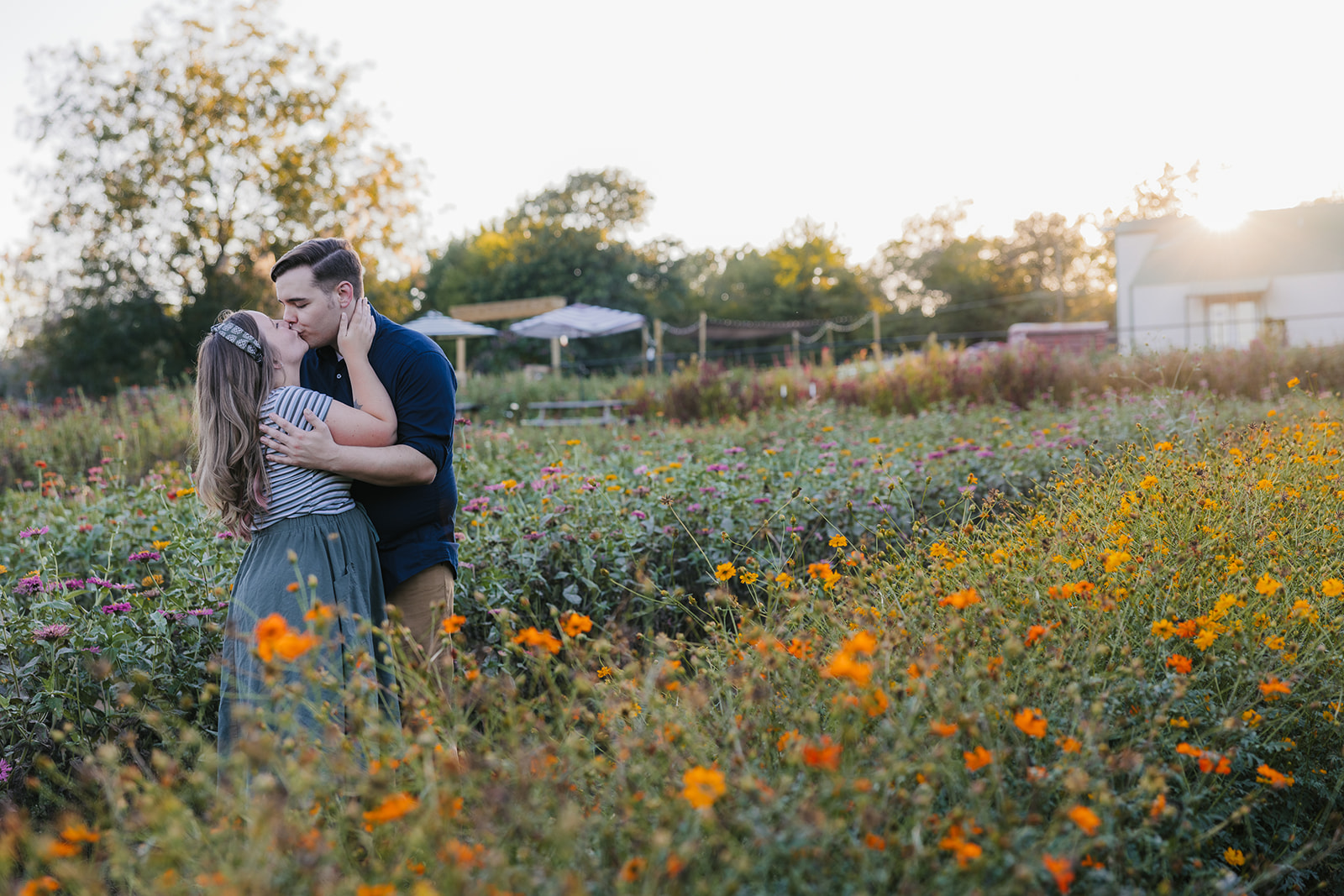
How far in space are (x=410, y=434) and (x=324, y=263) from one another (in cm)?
48

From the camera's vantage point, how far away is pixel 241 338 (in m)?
2.19

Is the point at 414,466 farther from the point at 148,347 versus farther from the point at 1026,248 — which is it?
the point at 1026,248

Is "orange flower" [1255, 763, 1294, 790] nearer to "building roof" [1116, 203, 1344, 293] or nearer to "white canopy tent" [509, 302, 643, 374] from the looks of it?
"white canopy tent" [509, 302, 643, 374]

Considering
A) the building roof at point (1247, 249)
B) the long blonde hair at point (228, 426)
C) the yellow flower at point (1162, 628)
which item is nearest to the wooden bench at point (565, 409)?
the long blonde hair at point (228, 426)

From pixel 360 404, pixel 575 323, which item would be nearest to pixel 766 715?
pixel 360 404

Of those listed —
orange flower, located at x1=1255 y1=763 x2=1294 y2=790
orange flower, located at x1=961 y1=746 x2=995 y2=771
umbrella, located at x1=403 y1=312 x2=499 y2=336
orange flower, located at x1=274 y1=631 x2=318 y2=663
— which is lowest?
orange flower, located at x1=1255 y1=763 x2=1294 y2=790

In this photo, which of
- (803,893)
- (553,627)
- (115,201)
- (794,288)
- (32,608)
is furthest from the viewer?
(794,288)

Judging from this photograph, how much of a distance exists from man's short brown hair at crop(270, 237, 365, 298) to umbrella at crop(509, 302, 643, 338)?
17.3m

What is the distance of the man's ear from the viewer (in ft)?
7.40

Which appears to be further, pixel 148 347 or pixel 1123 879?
pixel 148 347

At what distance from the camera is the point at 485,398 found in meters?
14.6

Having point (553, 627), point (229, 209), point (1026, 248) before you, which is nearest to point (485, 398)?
point (229, 209)

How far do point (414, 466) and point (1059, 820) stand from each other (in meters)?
1.58

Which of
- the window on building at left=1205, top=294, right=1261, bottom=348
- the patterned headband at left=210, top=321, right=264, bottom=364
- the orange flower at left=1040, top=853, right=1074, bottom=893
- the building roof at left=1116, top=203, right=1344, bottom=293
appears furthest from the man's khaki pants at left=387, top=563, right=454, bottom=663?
the building roof at left=1116, top=203, right=1344, bottom=293
